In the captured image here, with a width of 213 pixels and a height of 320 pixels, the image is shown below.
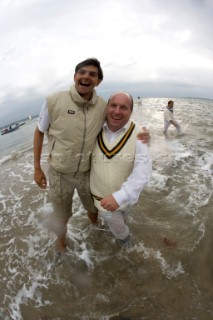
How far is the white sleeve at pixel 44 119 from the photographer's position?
10.9 ft

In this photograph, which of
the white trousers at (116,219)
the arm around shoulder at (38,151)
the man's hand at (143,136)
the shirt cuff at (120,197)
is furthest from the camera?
the white trousers at (116,219)

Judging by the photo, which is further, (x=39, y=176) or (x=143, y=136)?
(x=39, y=176)

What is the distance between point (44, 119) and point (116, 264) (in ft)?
9.34

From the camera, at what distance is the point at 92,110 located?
11.0 feet

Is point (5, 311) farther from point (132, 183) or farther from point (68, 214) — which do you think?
point (132, 183)

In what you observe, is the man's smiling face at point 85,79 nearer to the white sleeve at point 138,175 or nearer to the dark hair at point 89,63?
the dark hair at point 89,63

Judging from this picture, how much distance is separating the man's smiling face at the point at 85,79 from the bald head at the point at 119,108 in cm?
32

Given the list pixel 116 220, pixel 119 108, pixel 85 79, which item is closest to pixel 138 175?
pixel 119 108

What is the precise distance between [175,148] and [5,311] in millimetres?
9400

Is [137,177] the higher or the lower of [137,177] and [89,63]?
the lower

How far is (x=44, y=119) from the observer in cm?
337

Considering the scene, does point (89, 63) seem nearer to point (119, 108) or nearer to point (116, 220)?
point (119, 108)

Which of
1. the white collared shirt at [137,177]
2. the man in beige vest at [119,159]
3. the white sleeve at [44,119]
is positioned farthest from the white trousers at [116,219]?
the white sleeve at [44,119]

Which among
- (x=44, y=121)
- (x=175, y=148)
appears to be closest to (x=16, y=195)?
(x=44, y=121)
